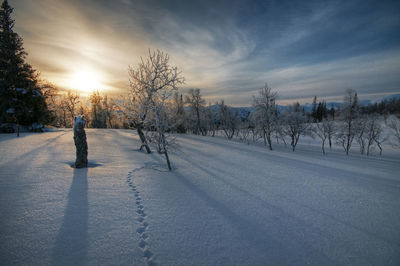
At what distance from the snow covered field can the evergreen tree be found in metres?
18.5

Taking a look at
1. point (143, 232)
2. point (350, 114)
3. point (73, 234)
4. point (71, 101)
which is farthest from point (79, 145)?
point (71, 101)

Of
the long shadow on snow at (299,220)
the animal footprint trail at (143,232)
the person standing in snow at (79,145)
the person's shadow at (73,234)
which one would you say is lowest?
the long shadow on snow at (299,220)

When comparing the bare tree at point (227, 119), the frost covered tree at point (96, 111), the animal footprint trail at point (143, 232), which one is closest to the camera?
the animal footprint trail at point (143, 232)

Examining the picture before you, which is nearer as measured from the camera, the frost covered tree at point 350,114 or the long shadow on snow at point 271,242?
the long shadow on snow at point 271,242

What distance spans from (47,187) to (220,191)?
21.0 ft

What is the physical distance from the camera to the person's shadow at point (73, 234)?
296cm

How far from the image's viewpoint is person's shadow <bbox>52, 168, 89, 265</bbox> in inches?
116

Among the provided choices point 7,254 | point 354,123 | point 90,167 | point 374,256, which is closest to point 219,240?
point 374,256

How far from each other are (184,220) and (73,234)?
8.51ft

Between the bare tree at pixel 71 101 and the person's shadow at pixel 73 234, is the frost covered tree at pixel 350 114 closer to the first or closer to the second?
the person's shadow at pixel 73 234

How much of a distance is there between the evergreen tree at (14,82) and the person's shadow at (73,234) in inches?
947

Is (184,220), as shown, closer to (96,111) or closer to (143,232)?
(143,232)

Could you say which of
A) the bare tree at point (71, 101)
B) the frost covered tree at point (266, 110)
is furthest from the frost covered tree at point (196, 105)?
the bare tree at point (71, 101)

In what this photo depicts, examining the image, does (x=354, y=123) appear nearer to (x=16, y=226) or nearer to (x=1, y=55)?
(x=16, y=226)
